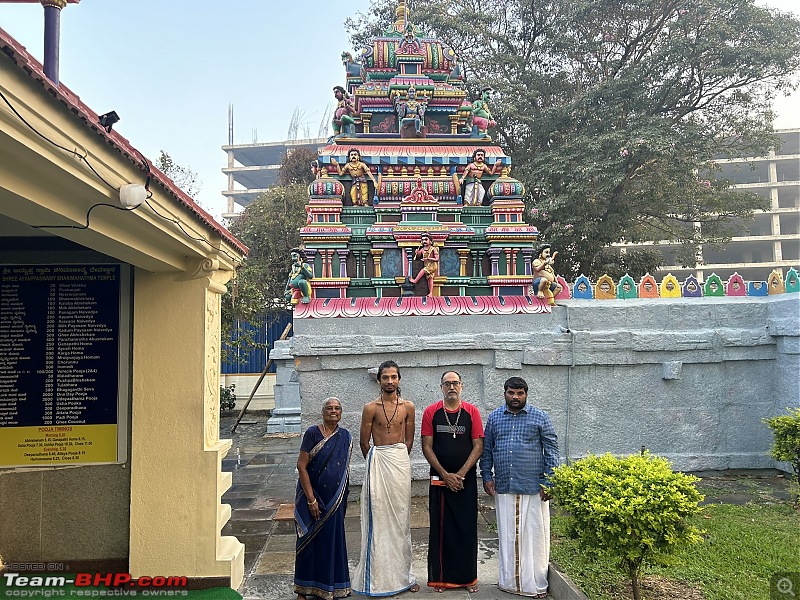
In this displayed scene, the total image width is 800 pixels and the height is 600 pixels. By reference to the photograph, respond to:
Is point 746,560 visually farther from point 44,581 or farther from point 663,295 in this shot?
point 44,581

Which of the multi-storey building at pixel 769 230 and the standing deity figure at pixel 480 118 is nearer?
the standing deity figure at pixel 480 118

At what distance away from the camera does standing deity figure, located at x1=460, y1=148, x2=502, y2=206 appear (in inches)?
337

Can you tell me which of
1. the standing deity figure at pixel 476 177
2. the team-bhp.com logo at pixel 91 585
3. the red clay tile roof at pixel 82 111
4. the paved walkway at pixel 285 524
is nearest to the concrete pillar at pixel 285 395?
the paved walkway at pixel 285 524

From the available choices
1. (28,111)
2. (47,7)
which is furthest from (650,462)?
(47,7)

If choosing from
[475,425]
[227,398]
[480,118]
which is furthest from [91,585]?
[227,398]

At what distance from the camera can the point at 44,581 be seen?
4.10m

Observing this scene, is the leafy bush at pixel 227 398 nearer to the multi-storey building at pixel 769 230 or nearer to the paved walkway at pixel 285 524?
the paved walkway at pixel 285 524

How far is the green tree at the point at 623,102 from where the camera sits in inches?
535

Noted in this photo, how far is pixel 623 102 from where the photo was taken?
1462 centimetres

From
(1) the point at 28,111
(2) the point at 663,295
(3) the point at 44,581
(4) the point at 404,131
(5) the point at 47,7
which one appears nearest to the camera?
(1) the point at 28,111

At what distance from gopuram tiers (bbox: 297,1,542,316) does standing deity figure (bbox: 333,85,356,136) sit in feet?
0.06

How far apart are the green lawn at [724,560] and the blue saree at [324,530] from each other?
72.6 inches

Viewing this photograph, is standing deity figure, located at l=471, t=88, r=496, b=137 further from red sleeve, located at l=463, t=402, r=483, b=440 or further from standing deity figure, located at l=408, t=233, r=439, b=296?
red sleeve, located at l=463, t=402, r=483, b=440

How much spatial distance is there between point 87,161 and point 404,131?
23.7ft
